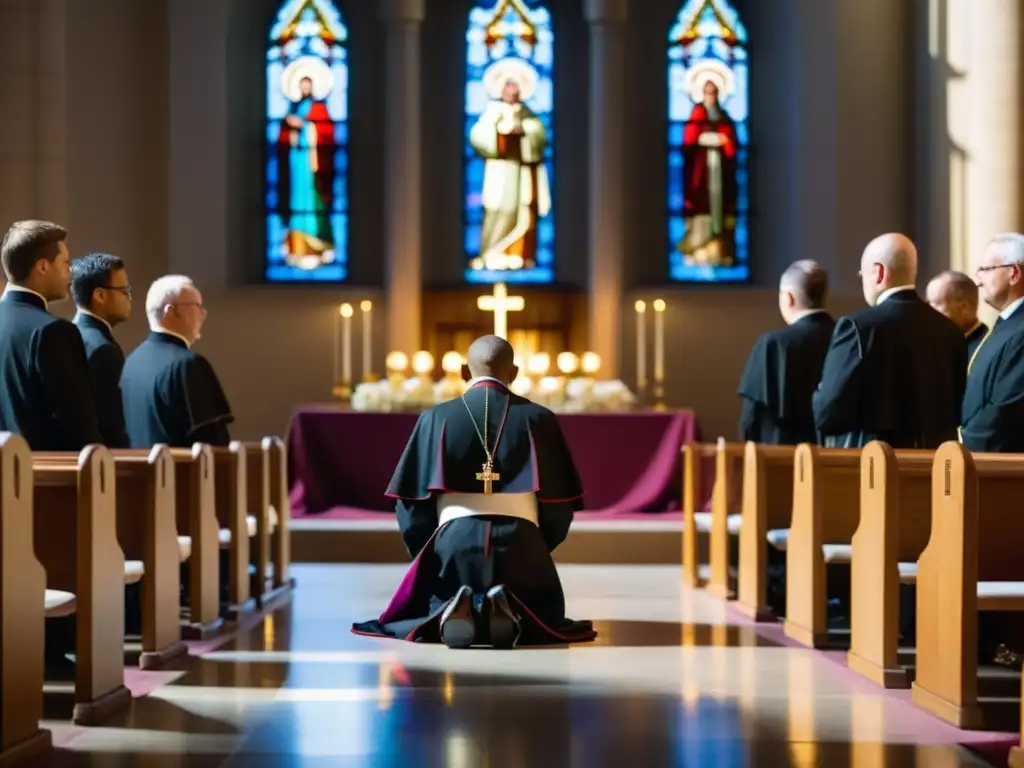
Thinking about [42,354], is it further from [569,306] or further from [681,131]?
[681,131]

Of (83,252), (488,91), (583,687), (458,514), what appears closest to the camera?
(583,687)

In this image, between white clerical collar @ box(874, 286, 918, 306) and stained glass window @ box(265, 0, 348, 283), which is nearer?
white clerical collar @ box(874, 286, 918, 306)

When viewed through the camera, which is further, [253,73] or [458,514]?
[253,73]

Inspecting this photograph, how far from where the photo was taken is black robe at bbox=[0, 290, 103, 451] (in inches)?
246

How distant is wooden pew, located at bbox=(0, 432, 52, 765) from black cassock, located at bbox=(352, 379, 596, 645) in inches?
85.4

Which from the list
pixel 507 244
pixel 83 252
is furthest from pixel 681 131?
pixel 83 252

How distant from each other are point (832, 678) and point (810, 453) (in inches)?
46.0

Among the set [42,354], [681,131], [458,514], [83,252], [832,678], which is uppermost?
[681,131]

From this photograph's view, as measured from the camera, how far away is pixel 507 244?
15000 mm

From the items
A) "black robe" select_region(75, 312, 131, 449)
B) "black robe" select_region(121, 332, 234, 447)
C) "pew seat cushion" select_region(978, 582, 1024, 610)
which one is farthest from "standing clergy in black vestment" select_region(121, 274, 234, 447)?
"pew seat cushion" select_region(978, 582, 1024, 610)

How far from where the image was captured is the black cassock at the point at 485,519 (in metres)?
6.91

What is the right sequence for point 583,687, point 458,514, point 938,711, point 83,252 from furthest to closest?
point 83,252, point 458,514, point 583,687, point 938,711

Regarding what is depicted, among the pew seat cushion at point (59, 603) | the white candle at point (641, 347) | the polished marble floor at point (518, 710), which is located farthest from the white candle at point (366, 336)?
the pew seat cushion at point (59, 603)

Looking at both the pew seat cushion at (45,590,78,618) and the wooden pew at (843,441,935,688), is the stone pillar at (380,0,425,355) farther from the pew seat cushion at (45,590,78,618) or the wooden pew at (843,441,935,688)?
the pew seat cushion at (45,590,78,618)
